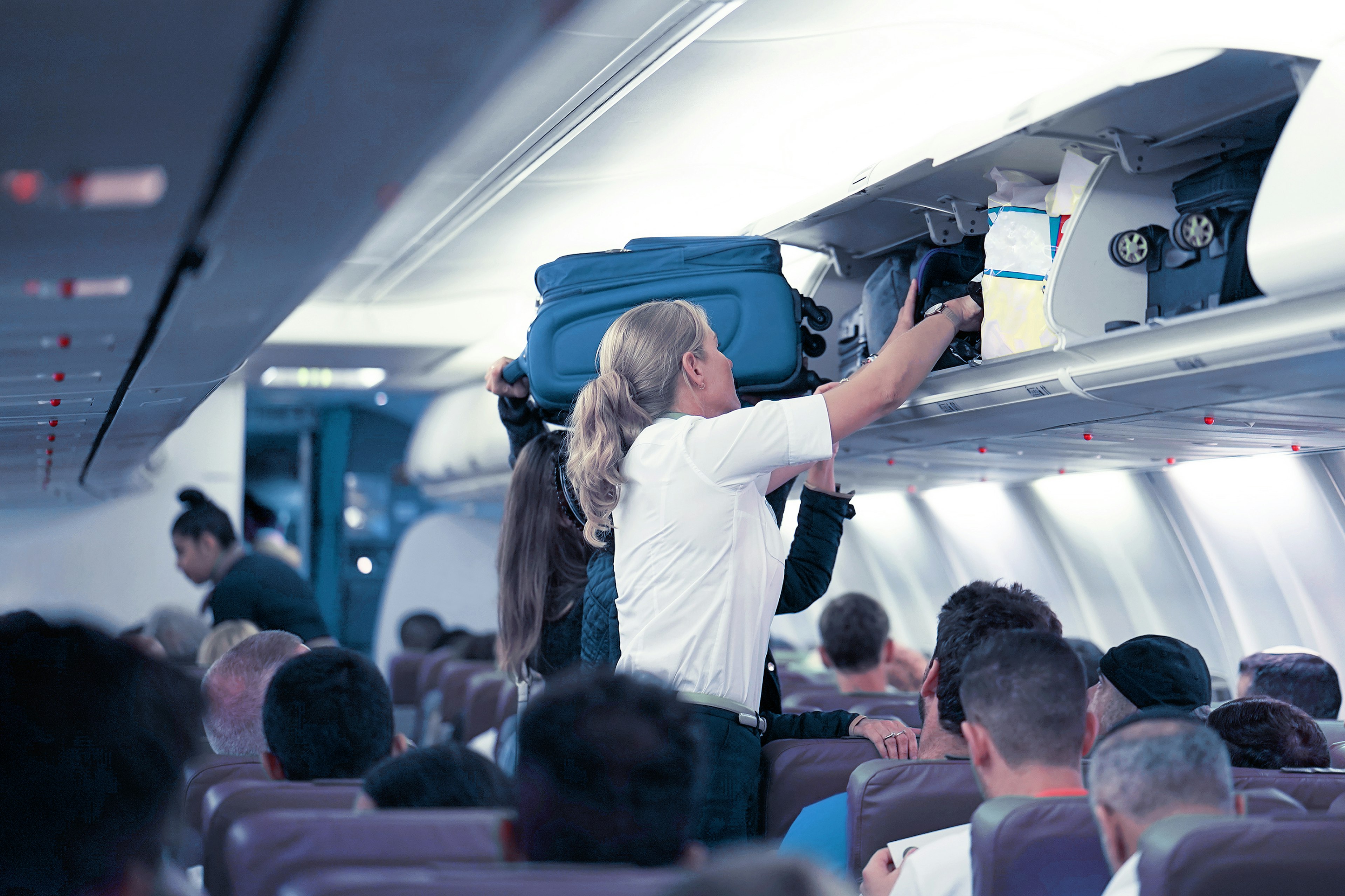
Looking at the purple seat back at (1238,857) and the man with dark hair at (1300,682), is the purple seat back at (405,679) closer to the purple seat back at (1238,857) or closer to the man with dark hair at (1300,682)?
the man with dark hair at (1300,682)

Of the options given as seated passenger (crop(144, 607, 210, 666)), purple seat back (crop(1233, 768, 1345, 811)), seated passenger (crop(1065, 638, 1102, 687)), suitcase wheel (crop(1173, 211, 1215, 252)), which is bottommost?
seated passenger (crop(144, 607, 210, 666))

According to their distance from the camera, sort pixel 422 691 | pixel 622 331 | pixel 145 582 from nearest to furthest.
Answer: pixel 622 331
pixel 422 691
pixel 145 582

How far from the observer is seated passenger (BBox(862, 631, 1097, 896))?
226 cm

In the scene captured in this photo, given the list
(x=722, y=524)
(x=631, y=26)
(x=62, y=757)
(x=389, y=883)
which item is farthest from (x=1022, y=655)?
(x=631, y=26)

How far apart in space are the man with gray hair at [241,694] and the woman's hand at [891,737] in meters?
1.65

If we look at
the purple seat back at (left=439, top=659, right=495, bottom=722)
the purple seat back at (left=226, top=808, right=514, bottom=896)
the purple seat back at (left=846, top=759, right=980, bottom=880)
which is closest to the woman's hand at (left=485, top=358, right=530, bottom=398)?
the purple seat back at (left=846, top=759, right=980, bottom=880)

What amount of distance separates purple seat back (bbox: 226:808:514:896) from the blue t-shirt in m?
1.03

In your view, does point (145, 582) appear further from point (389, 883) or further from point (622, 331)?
point (389, 883)

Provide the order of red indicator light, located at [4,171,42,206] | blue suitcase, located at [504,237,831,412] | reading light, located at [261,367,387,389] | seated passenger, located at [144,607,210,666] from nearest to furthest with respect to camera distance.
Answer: red indicator light, located at [4,171,42,206] < blue suitcase, located at [504,237,831,412] < seated passenger, located at [144,607,210,666] < reading light, located at [261,367,387,389]

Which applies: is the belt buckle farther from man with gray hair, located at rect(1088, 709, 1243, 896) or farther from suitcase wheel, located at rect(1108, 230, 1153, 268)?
suitcase wheel, located at rect(1108, 230, 1153, 268)

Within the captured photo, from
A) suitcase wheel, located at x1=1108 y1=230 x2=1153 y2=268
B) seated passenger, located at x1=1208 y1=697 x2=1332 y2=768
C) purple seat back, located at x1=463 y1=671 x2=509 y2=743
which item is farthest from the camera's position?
purple seat back, located at x1=463 y1=671 x2=509 y2=743

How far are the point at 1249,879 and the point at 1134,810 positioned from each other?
11.3 inches

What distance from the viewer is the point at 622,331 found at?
2.92m

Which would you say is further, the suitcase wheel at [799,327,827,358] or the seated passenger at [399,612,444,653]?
the seated passenger at [399,612,444,653]
